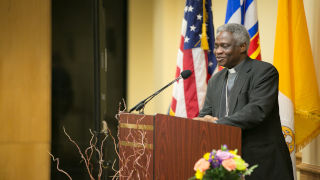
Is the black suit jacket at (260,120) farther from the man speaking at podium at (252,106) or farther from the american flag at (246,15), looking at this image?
the american flag at (246,15)

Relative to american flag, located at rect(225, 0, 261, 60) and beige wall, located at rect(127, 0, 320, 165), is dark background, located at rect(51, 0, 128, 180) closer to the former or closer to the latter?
beige wall, located at rect(127, 0, 320, 165)

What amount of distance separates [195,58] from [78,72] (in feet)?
6.64

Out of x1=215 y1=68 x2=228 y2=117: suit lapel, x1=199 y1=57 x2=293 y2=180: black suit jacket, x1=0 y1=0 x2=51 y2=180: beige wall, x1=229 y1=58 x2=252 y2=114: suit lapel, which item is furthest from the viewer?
x1=0 y1=0 x2=51 y2=180: beige wall

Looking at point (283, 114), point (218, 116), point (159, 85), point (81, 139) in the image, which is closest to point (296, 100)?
point (283, 114)

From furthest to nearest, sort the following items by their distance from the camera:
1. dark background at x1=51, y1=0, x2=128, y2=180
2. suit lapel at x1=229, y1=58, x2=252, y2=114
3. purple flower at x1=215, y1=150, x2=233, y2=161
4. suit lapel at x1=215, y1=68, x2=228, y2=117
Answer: dark background at x1=51, y1=0, x2=128, y2=180 → suit lapel at x1=215, y1=68, x2=228, y2=117 → suit lapel at x1=229, y1=58, x2=252, y2=114 → purple flower at x1=215, y1=150, x2=233, y2=161

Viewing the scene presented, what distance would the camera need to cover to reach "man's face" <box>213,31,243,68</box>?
7.54ft

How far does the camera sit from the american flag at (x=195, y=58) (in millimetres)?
3594

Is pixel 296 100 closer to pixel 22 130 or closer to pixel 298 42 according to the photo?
pixel 298 42

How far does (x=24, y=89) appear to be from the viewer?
175 inches

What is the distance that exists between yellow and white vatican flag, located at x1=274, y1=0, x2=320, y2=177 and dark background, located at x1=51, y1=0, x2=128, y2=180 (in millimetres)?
2406

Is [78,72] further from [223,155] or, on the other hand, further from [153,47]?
[223,155]

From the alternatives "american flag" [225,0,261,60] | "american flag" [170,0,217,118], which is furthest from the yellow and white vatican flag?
"american flag" [170,0,217,118]

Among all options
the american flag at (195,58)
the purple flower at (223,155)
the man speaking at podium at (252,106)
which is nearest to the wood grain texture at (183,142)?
the man speaking at podium at (252,106)

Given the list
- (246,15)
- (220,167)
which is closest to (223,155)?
(220,167)
